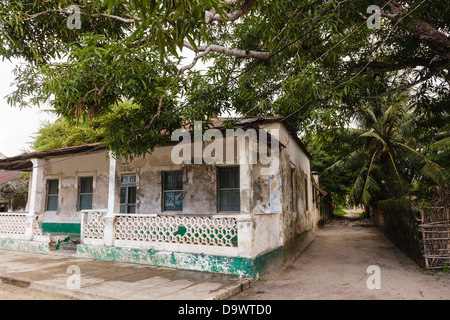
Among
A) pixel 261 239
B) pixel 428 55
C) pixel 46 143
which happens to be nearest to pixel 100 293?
pixel 261 239

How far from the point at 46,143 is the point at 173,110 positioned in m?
17.1

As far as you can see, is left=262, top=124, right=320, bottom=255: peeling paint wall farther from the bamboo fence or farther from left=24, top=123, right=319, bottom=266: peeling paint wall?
the bamboo fence

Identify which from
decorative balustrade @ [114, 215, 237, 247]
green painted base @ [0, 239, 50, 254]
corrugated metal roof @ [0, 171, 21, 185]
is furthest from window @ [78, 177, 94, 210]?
corrugated metal roof @ [0, 171, 21, 185]

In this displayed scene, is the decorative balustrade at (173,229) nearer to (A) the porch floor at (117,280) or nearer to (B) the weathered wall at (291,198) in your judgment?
(A) the porch floor at (117,280)

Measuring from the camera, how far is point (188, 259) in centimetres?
665

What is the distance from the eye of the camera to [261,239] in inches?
257

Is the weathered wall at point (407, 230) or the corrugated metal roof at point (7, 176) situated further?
the corrugated metal roof at point (7, 176)

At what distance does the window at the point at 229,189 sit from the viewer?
848 cm

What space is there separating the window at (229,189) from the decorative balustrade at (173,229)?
3.36ft

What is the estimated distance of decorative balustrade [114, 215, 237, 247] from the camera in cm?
657

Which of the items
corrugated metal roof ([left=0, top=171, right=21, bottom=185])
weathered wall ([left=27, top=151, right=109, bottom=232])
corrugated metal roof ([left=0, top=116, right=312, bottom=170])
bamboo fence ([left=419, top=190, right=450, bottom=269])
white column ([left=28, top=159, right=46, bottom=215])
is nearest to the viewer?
bamboo fence ([left=419, top=190, right=450, bottom=269])

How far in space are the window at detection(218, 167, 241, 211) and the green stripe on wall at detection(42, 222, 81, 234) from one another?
218 inches

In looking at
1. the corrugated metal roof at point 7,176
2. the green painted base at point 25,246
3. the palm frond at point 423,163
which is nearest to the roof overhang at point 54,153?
the green painted base at point 25,246

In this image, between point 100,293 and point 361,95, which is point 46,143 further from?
point 361,95
